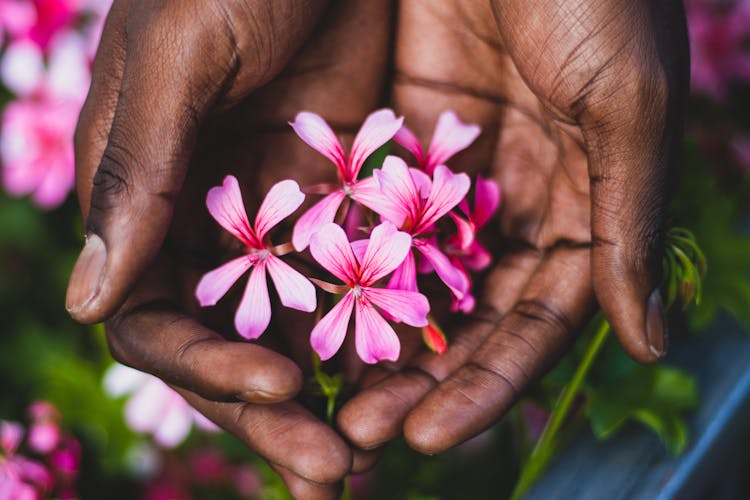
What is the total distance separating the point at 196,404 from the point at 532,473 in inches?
20.8

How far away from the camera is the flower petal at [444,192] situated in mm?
1039

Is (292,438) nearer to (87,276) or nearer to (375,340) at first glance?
(375,340)

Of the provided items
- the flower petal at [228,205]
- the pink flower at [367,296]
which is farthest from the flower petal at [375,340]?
the flower petal at [228,205]

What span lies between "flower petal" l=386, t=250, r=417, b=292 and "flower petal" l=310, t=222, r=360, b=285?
0.17 ft

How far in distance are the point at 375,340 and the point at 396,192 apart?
185 mm

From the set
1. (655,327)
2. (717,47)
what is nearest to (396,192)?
(655,327)

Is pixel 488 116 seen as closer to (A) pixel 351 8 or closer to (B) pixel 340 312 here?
(A) pixel 351 8

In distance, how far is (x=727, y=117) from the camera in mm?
1823

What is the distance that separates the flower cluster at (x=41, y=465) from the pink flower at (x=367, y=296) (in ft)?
1.73

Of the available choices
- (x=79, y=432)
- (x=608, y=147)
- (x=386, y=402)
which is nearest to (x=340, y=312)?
(x=386, y=402)

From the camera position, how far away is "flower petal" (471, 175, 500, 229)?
1.16 metres

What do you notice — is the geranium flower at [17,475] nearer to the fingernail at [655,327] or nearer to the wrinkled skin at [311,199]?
the wrinkled skin at [311,199]

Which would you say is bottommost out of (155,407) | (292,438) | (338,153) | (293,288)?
(155,407)

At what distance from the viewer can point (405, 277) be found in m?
1.01
